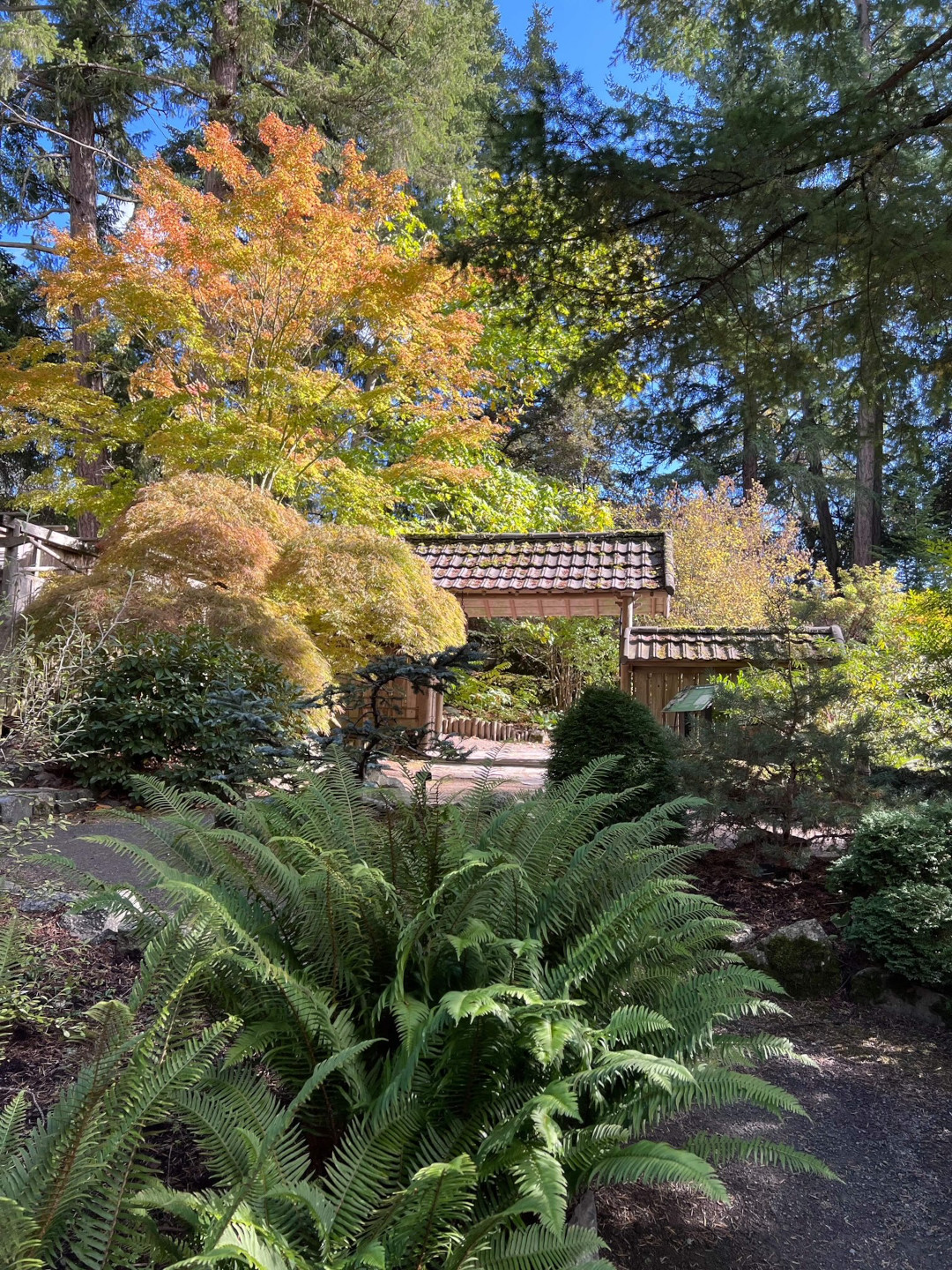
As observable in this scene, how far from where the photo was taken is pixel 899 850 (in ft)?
12.7

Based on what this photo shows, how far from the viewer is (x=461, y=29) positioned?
13.6 m

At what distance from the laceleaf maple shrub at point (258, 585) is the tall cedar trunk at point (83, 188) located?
6606 mm

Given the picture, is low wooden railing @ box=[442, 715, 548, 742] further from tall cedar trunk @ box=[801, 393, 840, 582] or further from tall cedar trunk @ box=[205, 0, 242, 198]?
tall cedar trunk @ box=[801, 393, 840, 582]

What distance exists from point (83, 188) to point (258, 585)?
451 inches

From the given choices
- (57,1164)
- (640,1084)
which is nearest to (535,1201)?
(640,1084)

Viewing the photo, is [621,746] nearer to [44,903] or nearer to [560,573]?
[44,903]

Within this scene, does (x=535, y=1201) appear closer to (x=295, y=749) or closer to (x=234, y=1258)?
(x=234, y=1258)

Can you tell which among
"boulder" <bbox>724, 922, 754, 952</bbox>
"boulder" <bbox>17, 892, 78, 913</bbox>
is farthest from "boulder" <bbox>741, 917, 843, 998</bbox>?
"boulder" <bbox>17, 892, 78, 913</bbox>

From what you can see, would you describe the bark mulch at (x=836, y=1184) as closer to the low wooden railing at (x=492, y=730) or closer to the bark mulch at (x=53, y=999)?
the bark mulch at (x=53, y=999)

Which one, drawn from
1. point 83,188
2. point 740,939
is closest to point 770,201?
point 740,939

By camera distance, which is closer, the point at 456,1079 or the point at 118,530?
the point at 456,1079

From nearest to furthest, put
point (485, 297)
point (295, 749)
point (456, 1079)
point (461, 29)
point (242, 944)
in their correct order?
point (456, 1079) < point (242, 944) < point (295, 749) < point (485, 297) < point (461, 29)

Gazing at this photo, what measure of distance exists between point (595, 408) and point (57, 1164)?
66.0 feet

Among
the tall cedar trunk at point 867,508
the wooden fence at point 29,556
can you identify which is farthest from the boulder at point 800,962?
the tall cedar trunk at point 867,508
